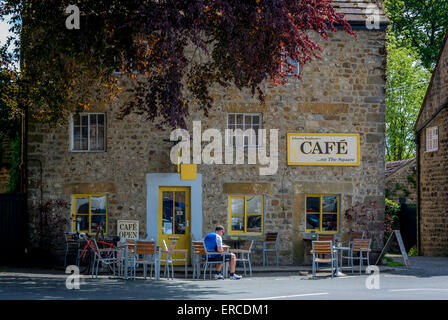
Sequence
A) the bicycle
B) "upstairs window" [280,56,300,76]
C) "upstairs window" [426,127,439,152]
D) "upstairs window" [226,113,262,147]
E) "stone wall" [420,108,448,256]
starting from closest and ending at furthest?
"upstairs window" [280,56,300,76], the bicycle, "upstairs window" [226,113,262,147], "stone wall" [420,108,448,256], "upstairs window" [426,127,439,152]

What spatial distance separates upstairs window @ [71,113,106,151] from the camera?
778 inches

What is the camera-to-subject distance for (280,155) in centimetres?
1986

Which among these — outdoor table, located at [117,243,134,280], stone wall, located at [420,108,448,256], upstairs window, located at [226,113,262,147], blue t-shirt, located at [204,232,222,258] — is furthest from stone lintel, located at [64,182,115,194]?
stone wall, located at [420,108,448,256]

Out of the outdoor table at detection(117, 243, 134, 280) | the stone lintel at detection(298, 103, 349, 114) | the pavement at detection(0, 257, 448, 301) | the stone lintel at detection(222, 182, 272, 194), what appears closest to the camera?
the pavement at detection(0, 257, 448, 301)

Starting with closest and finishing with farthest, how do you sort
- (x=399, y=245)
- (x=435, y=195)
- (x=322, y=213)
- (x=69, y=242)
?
1. (x=399, y=245)
2. (x=69, y=242)
3. (x=322, y=213)
4. (x=435, y=195)

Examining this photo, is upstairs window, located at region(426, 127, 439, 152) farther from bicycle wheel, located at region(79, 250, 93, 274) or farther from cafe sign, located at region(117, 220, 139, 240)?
bicycle wheel, located at region(79, 250, 93, 274)

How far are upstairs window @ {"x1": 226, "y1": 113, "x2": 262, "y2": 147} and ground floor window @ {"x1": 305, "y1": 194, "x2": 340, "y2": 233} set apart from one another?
93.6 inches

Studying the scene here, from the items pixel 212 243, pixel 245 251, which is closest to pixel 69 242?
pixel 212 243

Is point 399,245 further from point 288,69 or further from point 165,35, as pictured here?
point 165,35

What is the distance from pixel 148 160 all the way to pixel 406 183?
46.9ft

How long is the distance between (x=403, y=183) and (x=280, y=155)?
37.7 feet

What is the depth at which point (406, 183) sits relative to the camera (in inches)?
1162

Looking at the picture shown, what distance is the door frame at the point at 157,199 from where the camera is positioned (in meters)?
19.5
